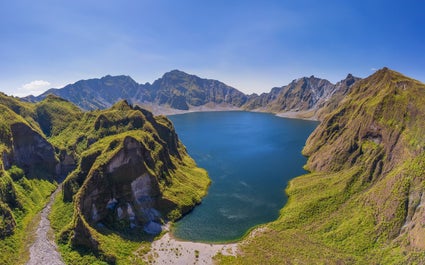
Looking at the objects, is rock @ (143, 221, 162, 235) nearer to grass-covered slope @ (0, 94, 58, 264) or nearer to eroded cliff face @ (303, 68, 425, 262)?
grass-covered slope @ (0, 94, 58, 264)

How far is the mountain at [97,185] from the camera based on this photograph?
62.3m

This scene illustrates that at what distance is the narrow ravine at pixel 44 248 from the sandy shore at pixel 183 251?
19.2 metres

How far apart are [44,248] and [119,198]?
18.9 metres

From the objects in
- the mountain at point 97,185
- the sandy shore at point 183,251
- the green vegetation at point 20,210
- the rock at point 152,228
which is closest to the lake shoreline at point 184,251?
the sandy shore at point 183,251

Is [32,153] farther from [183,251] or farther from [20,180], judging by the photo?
[183,251]

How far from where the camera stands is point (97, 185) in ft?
225

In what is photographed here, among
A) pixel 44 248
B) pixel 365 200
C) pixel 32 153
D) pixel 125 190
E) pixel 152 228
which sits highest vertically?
pixel 32 153

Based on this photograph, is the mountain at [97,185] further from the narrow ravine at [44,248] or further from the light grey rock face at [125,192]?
the narrow ravine at [44,248]

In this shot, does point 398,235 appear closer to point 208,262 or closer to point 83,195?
point 208,262

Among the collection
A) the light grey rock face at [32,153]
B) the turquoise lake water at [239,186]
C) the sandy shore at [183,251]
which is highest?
the light grey rock face at [32,153]

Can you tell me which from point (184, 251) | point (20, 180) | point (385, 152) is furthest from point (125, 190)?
point (385, 152)

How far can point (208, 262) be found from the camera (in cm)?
5878

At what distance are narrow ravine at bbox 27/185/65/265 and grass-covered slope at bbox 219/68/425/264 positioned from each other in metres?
35.6

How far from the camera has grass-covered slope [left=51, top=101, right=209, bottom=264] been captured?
60125 millimetres
